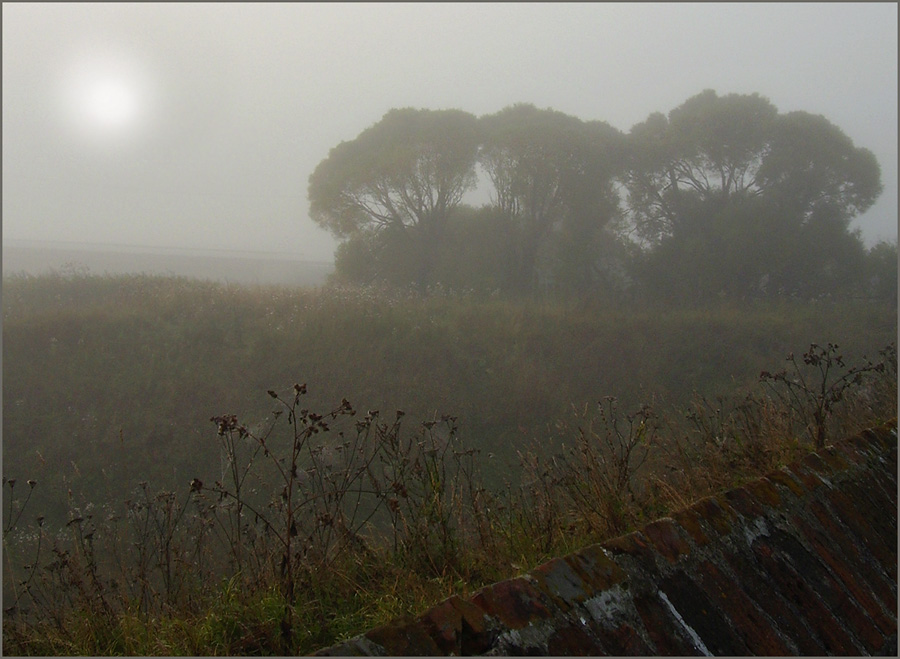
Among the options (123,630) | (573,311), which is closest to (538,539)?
(123,630)

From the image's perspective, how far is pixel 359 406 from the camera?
35.3ft

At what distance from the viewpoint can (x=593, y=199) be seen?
2666 cm

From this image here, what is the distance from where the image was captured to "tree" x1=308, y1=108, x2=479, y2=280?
25.8 metres

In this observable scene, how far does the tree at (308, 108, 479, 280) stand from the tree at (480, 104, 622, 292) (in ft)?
5.54

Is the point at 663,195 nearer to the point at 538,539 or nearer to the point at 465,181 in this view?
the point at 465,181

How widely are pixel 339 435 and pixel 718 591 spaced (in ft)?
13.3

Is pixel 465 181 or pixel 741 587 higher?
pixel 465 181

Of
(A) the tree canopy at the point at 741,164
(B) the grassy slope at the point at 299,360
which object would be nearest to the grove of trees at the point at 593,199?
(A) the tree canopy at the point at 741,164

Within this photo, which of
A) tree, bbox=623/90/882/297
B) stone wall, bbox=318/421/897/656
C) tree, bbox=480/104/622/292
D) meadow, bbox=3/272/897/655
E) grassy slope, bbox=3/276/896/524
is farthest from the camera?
tree, bbox=480/104/622/292

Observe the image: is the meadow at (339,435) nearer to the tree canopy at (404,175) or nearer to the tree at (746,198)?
the tree at (746,198)

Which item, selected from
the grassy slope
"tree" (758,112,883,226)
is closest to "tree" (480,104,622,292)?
"tree" (758,112,883,226)

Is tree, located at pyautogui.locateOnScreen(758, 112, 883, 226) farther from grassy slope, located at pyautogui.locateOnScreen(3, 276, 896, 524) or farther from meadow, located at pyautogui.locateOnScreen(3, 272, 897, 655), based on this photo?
grassy slope, located at pyautogui.locateOnScreen(3, 276, 896, 524)

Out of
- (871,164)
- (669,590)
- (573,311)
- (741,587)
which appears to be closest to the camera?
(669,590)

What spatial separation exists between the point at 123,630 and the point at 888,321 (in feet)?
71.5
